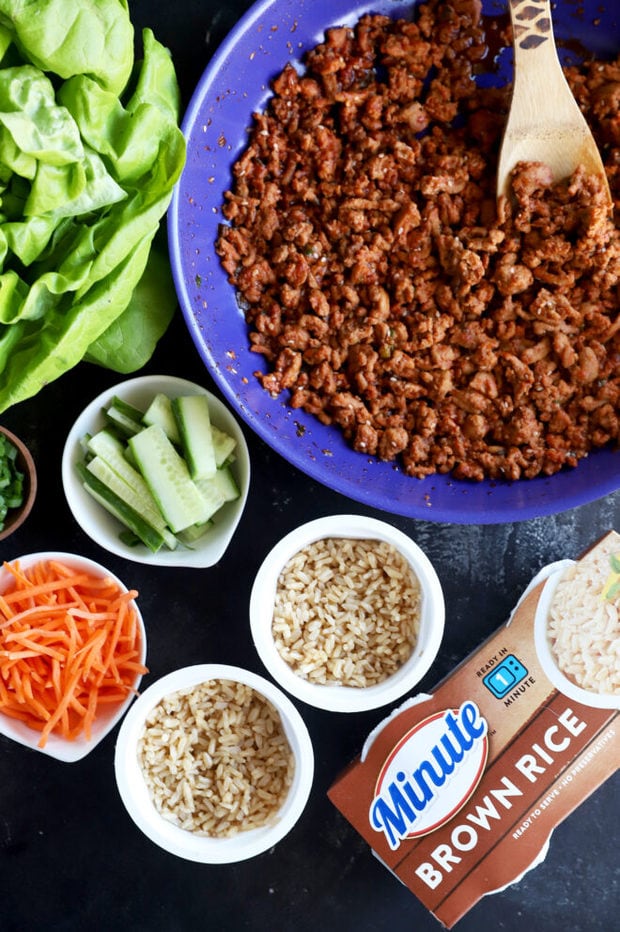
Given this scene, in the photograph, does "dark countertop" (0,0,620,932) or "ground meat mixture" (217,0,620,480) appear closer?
"ground meat mixture" (217,0,620,480)

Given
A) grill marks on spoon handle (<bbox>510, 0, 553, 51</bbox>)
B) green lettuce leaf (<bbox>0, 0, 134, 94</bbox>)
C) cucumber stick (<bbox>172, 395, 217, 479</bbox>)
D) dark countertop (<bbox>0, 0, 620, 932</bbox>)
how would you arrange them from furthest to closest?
1. dark countertop (<bbox>0, 0, 620, 932</bbox>)
2. cucumber stick (<bbox>172, 395, 217, 479</bbox>)
3. grill marks on spoon handle (<bbox>510, 0, 553, 51</bbox>)
4. green lettuce leaf (<bbox>0, 0, 134, 94</bbox>)

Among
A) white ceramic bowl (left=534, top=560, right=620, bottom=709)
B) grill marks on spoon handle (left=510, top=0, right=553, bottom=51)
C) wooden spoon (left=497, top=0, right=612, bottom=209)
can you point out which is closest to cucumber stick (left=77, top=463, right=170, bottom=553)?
white ceramic bowl (left=534, top=560, right=620, bottom=709)

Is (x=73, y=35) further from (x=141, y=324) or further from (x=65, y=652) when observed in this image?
(x=65, y=652)

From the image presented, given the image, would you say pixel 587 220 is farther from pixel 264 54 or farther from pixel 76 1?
pixel 76 1

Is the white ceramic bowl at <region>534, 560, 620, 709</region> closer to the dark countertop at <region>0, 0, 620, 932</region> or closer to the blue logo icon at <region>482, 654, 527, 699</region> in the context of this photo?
the blue logo icon at <region>482, 654, 527, 699</region>

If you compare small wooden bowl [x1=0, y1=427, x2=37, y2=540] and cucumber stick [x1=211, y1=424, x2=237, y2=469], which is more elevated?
small wooden bowl [x1=0, y1=427, x2=37, y2=540]

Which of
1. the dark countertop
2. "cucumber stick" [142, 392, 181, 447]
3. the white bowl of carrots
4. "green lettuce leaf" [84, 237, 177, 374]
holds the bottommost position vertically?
the dark countertop

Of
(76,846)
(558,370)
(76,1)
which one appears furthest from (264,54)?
(76,846)
